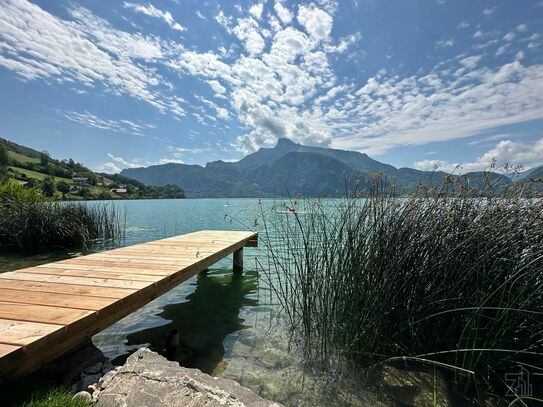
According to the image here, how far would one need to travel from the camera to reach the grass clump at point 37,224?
7.91m

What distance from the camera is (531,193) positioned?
2.74 m

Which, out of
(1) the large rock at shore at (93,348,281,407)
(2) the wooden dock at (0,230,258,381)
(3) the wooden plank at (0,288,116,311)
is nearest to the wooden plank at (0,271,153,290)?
(2) the wooden dock at (0,230,258,381)

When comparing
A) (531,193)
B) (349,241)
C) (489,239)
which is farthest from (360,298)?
(531,193)

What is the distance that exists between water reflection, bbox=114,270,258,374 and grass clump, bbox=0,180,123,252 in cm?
495

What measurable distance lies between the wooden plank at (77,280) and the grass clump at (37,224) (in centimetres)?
607

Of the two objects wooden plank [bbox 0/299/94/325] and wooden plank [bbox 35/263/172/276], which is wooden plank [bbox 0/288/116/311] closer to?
wooden plank [bbox 0/299/94/325]

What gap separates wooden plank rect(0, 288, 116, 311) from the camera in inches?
83.4

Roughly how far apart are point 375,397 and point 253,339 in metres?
1.59

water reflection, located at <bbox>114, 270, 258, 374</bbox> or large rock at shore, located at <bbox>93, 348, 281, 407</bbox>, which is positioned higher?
large rock at shore, located at <bbox>93, 348, 281, 407</bbox>

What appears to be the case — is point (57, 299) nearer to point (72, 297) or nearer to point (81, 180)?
point (72, 297)

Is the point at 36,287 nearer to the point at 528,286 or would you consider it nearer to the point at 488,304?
the point at 488,304

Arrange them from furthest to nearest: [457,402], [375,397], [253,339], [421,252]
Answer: [253,339] < [421,252] < [375,397] < [457,402]

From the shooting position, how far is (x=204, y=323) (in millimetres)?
3996

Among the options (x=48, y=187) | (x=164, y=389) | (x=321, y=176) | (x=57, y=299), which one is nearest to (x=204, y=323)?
(x=57, y=299)
